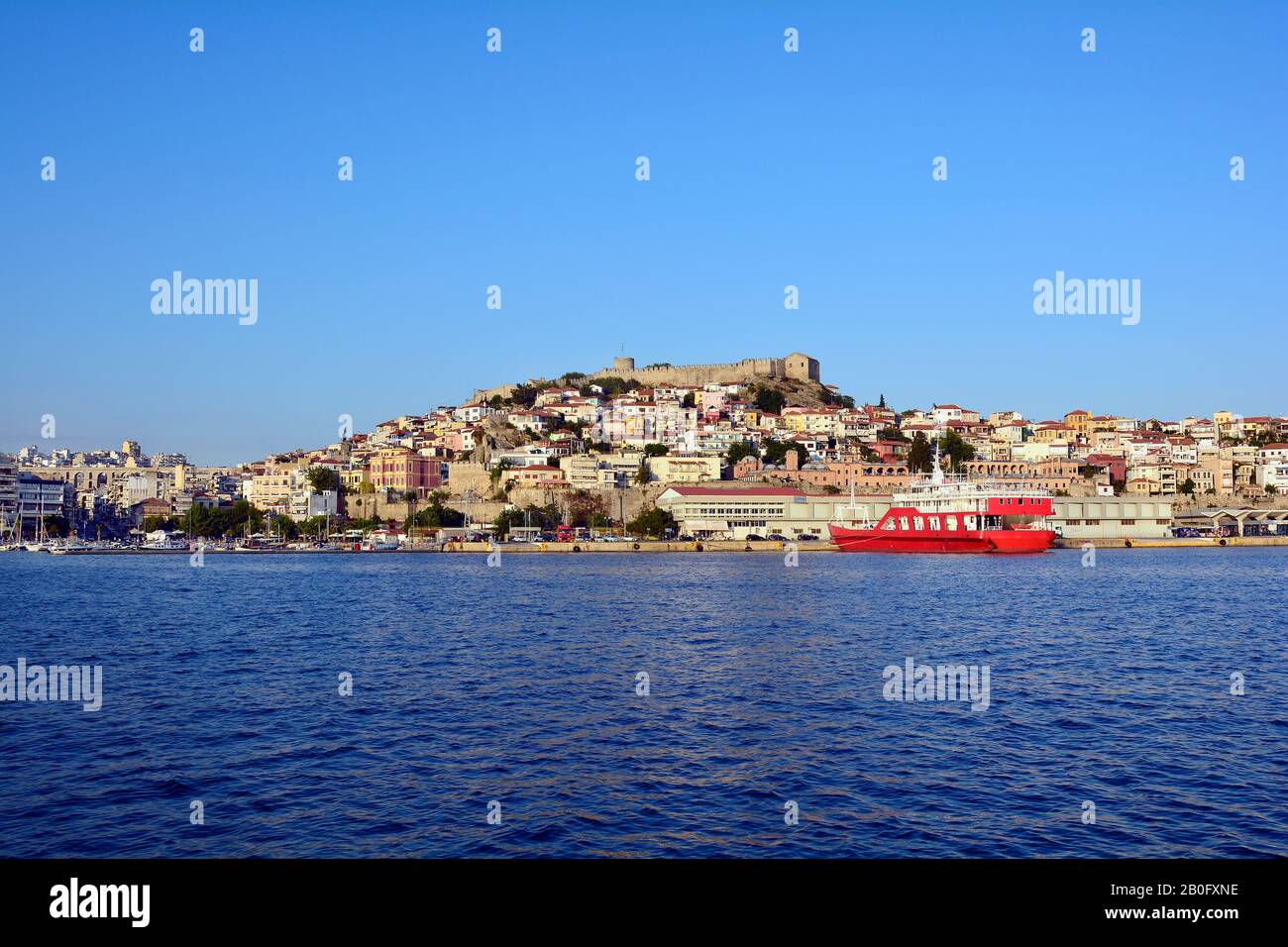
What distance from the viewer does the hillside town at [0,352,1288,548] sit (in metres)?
80.2

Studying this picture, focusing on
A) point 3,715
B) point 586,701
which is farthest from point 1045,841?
point 3,715

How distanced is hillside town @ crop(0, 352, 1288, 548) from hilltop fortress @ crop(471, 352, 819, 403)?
0.46 metres

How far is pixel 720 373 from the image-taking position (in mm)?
125000

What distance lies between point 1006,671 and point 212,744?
38.6 feet

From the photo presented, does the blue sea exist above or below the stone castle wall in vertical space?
below

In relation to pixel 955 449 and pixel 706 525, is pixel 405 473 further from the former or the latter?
pixel 955 449

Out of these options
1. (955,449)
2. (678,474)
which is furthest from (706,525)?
(955,449)

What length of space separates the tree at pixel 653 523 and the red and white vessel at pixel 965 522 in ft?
52.3

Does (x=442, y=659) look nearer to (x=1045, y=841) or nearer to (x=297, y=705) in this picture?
(x=297, y=705)

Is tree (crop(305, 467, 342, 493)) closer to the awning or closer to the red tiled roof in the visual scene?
the red tiled roof

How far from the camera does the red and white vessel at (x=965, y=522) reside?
62.3 m

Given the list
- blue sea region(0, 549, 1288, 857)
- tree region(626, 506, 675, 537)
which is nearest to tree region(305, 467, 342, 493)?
tree region(626, 506, 675, 537)
